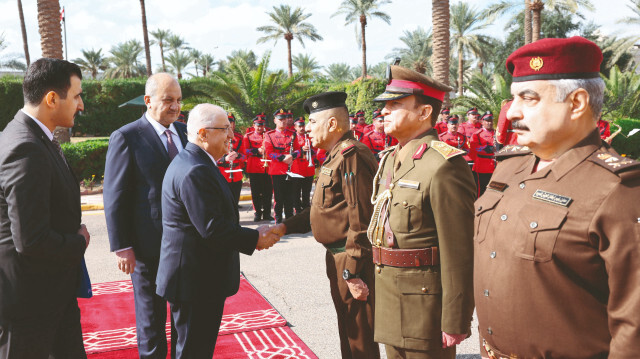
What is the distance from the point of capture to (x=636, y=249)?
4.68 ft

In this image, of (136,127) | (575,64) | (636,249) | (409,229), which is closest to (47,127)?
(136,127)

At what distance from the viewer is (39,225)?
2355 millimetres

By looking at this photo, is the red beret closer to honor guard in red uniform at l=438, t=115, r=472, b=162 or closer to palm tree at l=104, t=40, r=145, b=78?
honor guard in red uniform at l=438, t=115, r=472, b=162

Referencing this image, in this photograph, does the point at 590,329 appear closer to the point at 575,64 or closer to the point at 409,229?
the point at 575,64

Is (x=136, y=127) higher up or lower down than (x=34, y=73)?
lower down

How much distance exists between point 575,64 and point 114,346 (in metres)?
4.01

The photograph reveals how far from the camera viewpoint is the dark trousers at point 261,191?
10266 mm

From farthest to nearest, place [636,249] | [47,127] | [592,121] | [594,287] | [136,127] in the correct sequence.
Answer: [136,127] < [47,127] < [592,121] < [594,287] < [636,249]

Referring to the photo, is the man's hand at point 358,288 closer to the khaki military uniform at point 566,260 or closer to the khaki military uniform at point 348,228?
the khaki military uniform at point 348,228

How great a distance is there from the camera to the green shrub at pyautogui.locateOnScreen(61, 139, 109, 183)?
1359cm

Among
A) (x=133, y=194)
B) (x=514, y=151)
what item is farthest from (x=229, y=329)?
(x=514, y=151)

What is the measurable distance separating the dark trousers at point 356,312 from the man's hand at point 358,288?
0.09m

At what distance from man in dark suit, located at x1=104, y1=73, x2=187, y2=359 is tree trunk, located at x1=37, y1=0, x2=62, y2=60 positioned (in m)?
12.0

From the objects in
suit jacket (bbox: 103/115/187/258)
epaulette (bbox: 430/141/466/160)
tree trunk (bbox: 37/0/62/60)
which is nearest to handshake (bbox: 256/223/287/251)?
suit jacket (bbox: 103/115/187/258)
